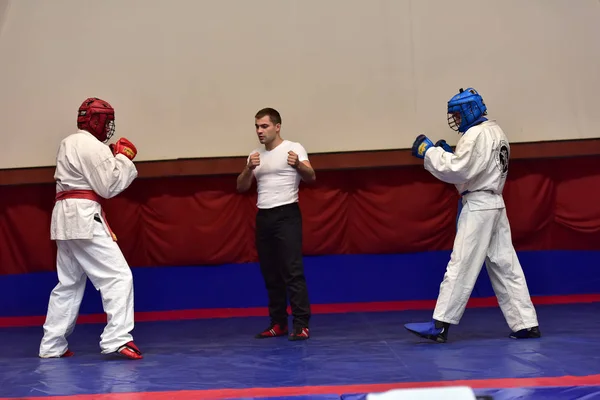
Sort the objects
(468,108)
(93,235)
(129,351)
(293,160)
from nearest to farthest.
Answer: (129,351) < (93,235) < (468,108) < (293,160)

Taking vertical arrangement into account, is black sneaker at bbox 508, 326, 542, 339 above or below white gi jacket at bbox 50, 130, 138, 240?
below

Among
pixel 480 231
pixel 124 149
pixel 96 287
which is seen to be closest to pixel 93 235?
pixel 96 287

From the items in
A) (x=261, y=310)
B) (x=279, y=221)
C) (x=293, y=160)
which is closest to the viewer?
(x=293, y=160)

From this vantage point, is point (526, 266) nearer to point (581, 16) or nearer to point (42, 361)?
point (581, 16)

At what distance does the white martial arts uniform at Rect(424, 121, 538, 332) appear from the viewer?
4.61m

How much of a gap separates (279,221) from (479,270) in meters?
1.42

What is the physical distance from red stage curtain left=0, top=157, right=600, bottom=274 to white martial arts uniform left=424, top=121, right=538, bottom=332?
1.46 meters

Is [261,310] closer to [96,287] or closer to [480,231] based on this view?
[96,287]

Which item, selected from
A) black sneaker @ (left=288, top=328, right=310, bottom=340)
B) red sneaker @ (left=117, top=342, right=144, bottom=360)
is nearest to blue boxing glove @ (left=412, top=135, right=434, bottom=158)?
black sneaker @ (left=288, top=328, right=310, bottom=340)

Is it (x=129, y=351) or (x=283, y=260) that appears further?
(x=283, y=260)

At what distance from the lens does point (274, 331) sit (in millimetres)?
5176

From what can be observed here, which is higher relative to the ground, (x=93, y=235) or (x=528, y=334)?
(x=93, y=235)

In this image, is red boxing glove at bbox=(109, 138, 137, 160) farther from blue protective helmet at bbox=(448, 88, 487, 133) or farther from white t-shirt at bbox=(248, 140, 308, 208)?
blue protective helmet at bbox=(448, 88, 487, 133)

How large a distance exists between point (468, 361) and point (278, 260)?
1.70 meters
